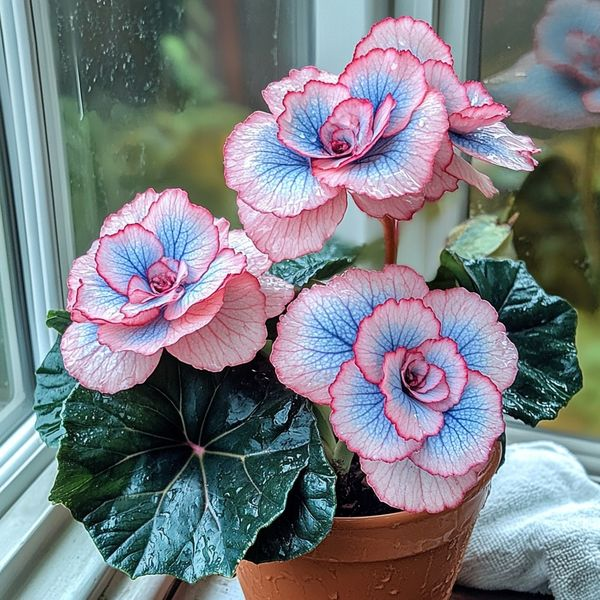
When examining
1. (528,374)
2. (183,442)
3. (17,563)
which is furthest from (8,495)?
(528,374)

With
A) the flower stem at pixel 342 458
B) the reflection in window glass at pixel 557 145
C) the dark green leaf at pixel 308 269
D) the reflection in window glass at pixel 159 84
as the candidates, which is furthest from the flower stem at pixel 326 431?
the reflection in window glass at pixel 557 145

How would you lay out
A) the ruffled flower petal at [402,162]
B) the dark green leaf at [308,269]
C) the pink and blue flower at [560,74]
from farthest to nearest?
the pink and blue flower at [560,74], the dark green leaf at [308,269], the ruffled flower petal at [402,162]

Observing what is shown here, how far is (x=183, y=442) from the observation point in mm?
601

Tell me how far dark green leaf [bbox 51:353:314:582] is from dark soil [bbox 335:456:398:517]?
111mm

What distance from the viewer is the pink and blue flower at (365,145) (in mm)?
519

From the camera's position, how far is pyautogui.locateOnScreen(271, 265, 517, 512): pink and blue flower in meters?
0.52

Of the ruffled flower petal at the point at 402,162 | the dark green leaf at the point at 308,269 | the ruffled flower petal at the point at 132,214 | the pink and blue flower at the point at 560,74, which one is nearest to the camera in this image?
the ruffled flower petal at the point at 402,162

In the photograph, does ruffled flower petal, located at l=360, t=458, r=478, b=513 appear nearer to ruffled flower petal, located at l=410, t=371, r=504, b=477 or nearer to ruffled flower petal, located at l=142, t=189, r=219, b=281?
ruffled flower petal, located at l=410, t=371, r=504, b=477

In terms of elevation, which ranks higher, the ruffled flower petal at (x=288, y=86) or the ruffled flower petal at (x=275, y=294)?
the ruffled flower petal at (x=288, y=86)

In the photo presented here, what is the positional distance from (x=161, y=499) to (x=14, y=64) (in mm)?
410

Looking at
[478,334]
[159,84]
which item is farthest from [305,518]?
[159,84]

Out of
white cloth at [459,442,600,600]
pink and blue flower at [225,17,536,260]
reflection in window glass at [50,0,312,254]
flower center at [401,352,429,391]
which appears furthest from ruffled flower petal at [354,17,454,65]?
white cloth at [459,442,600,600]

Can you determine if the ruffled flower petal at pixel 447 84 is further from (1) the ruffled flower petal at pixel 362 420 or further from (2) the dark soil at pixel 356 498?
(2) the dark soil at pixel 356 498

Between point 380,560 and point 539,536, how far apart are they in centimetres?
29
